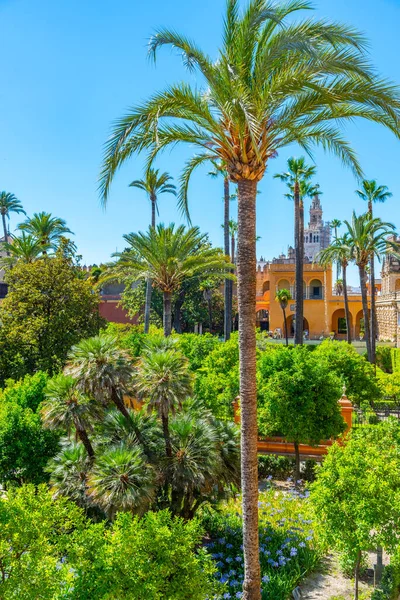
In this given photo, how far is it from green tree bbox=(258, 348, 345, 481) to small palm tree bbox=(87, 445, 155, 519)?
257 inches

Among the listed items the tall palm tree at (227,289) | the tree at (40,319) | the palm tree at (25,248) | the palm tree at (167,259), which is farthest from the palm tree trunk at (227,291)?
the palm tree at (25,248)

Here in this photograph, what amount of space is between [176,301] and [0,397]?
28.6m

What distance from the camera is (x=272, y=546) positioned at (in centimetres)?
1071

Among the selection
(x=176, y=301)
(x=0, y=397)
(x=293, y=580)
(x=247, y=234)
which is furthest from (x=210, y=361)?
(x=176, y=301)

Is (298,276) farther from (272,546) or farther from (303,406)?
(272,546)

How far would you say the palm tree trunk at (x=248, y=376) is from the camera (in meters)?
7.87

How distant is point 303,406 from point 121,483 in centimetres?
763

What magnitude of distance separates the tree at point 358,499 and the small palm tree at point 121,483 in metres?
3.20

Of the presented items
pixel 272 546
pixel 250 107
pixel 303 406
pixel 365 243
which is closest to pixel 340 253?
pixel 365 243

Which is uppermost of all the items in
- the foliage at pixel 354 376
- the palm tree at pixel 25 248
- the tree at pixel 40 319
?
the palm tree at pixel 25 248

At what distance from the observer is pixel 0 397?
52.2ft

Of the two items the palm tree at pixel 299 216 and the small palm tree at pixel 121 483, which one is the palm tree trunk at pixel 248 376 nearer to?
the small palm tree at pixel 121 483

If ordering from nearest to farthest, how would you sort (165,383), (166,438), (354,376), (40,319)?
1. (165,383)
2. (166,438)
3. (354,376)
4. (40,319)

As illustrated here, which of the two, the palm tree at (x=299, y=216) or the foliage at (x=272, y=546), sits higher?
the palm tree at (x=299, y=216)
